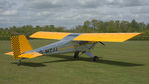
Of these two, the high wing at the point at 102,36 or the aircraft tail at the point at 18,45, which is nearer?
the aircraft tail at the point at 18,45

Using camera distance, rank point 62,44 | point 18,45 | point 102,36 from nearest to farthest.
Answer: point 18,45, point 102,36, point 62,44

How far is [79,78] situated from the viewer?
8.05 meters

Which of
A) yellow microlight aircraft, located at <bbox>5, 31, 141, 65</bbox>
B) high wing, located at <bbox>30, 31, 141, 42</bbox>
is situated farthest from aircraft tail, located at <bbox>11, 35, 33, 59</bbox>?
high wing, located at <bbox>30, 31, 141, 42</bbox>

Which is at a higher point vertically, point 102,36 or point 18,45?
point 102,36

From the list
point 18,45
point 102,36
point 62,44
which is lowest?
point 62,44

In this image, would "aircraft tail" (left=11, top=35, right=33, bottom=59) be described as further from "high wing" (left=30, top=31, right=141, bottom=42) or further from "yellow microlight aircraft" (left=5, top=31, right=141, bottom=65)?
"high wing" (left=30, top=31, right=141, bottom=42)

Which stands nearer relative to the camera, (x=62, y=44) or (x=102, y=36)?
(x=102, y=36)

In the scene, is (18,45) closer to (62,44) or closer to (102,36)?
(62,44)

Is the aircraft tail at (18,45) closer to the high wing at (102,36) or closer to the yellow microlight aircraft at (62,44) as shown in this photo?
the yellow microlight aircraft at (62,44)

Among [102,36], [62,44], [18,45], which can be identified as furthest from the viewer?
[62,44]

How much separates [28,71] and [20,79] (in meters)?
1.52

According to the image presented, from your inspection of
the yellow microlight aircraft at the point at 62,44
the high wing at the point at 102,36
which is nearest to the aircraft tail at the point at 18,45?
the yellow microlight aircraft at the point at 62,44

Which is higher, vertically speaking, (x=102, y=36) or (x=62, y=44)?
(x=102, y=36)

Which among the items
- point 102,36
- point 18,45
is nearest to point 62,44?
point 102,36
